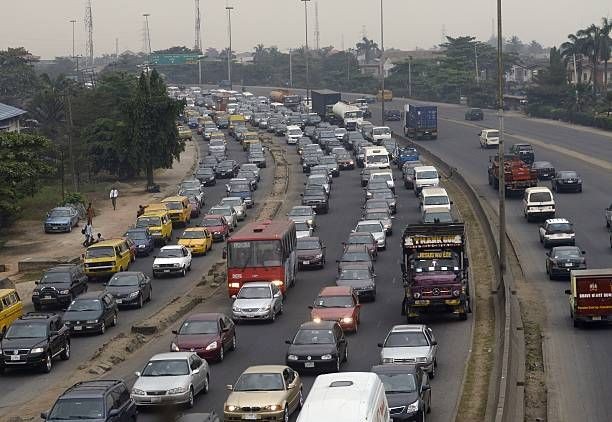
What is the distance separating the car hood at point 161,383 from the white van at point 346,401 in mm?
7026

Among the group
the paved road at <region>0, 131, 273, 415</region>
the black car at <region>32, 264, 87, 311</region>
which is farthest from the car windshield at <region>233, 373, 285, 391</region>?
the black car at <region>32, 264, 87, 311</region>

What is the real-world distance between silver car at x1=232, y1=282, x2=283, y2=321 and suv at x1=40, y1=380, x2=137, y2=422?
52.3ft

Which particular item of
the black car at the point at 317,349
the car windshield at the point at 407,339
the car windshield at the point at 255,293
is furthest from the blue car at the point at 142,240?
the car windshield at the point at 407,339

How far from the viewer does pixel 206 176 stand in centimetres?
8950

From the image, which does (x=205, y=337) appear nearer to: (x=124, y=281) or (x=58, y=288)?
(x=124, y=281)

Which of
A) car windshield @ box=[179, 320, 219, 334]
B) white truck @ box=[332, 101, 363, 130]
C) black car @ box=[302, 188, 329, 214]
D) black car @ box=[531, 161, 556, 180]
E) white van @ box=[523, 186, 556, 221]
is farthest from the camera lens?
white truck @ box=[332, 101, 363, 130]

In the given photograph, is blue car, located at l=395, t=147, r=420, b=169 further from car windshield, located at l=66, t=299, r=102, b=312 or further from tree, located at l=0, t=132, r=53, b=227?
car windshield, located at l=66, t=299, r=102, b=312

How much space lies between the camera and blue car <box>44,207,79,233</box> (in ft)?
228

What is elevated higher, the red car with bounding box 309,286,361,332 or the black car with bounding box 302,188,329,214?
the black car with bounding box 302,188,329,214

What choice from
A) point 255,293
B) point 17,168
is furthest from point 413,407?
point 17,168

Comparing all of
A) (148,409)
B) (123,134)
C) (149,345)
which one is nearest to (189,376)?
(148,409)

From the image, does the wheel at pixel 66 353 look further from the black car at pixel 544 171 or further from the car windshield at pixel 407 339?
the black car at pixel 544 171

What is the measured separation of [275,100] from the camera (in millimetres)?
188500

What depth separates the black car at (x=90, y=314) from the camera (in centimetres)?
4059
